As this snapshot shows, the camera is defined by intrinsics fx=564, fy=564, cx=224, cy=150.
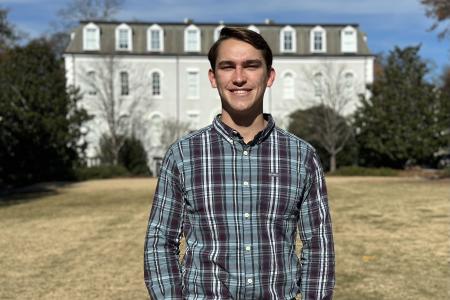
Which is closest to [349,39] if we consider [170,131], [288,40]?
[288,40]

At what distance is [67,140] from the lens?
34.3 metres

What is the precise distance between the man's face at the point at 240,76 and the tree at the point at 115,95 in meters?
39.2

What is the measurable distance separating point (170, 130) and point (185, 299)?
131 ft

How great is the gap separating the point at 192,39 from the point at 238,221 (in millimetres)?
43072

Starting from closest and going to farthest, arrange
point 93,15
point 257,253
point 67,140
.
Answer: point 257,253, point 67,140, point 93,15

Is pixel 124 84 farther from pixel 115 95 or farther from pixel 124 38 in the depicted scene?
pixel 124 38

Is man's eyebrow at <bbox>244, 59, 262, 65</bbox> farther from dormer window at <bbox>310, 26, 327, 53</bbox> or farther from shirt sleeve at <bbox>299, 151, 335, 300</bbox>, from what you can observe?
dormer window at <bbox>310, 26, 327, 53</bbox>

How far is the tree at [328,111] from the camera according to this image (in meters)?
39.5

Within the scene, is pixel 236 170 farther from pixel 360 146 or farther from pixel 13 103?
pixel 360 146

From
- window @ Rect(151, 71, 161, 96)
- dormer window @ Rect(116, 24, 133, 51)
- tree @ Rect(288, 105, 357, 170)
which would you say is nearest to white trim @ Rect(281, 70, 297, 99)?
tree @ Rect(288, 105, 357, 170)

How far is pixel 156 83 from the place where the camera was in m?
43.8

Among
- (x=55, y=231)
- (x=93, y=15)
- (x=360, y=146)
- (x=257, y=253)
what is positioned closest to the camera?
(x=257, y=253)

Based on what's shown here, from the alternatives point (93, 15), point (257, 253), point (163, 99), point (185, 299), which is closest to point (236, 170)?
point (257, 253)

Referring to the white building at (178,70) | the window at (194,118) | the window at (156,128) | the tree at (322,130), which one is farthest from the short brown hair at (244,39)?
the window at (194,118)
